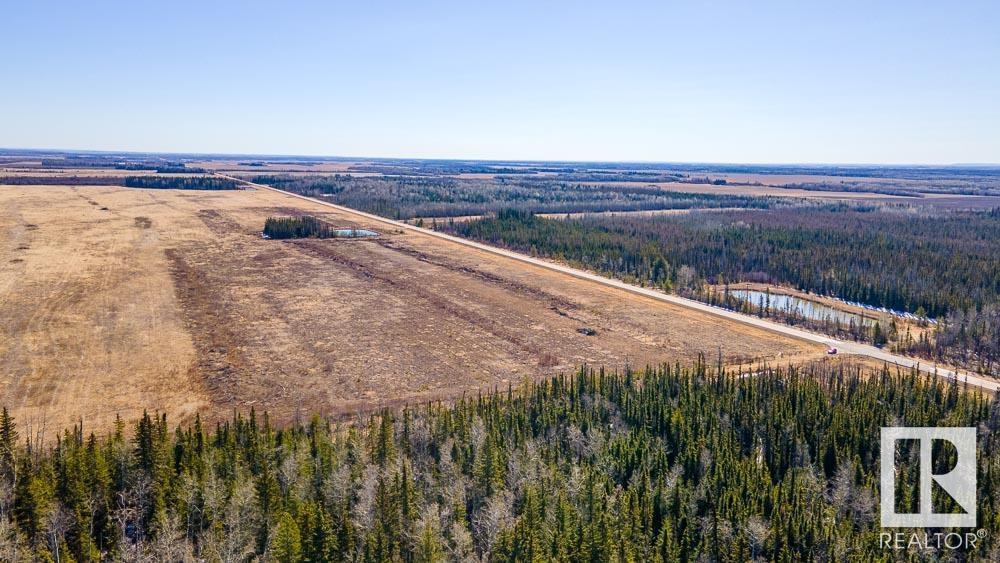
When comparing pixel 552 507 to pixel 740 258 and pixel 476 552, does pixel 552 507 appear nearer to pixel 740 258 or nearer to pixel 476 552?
pixel 476 552

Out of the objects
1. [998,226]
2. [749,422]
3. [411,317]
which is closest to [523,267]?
[411,317]

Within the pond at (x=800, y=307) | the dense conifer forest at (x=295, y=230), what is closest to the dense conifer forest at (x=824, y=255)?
the pond at (x=800, y=307)

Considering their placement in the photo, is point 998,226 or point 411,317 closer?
point 411,317

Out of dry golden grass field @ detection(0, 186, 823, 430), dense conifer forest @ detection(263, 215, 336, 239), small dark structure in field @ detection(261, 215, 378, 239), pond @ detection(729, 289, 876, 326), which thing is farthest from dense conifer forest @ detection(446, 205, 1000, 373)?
dense conifer forest @ detection(263, 215, 336, 239)

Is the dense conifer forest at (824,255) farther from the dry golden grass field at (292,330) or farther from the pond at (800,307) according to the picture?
the dry golden grass field at (292,330)

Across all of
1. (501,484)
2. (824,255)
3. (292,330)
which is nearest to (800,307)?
(824,255)
